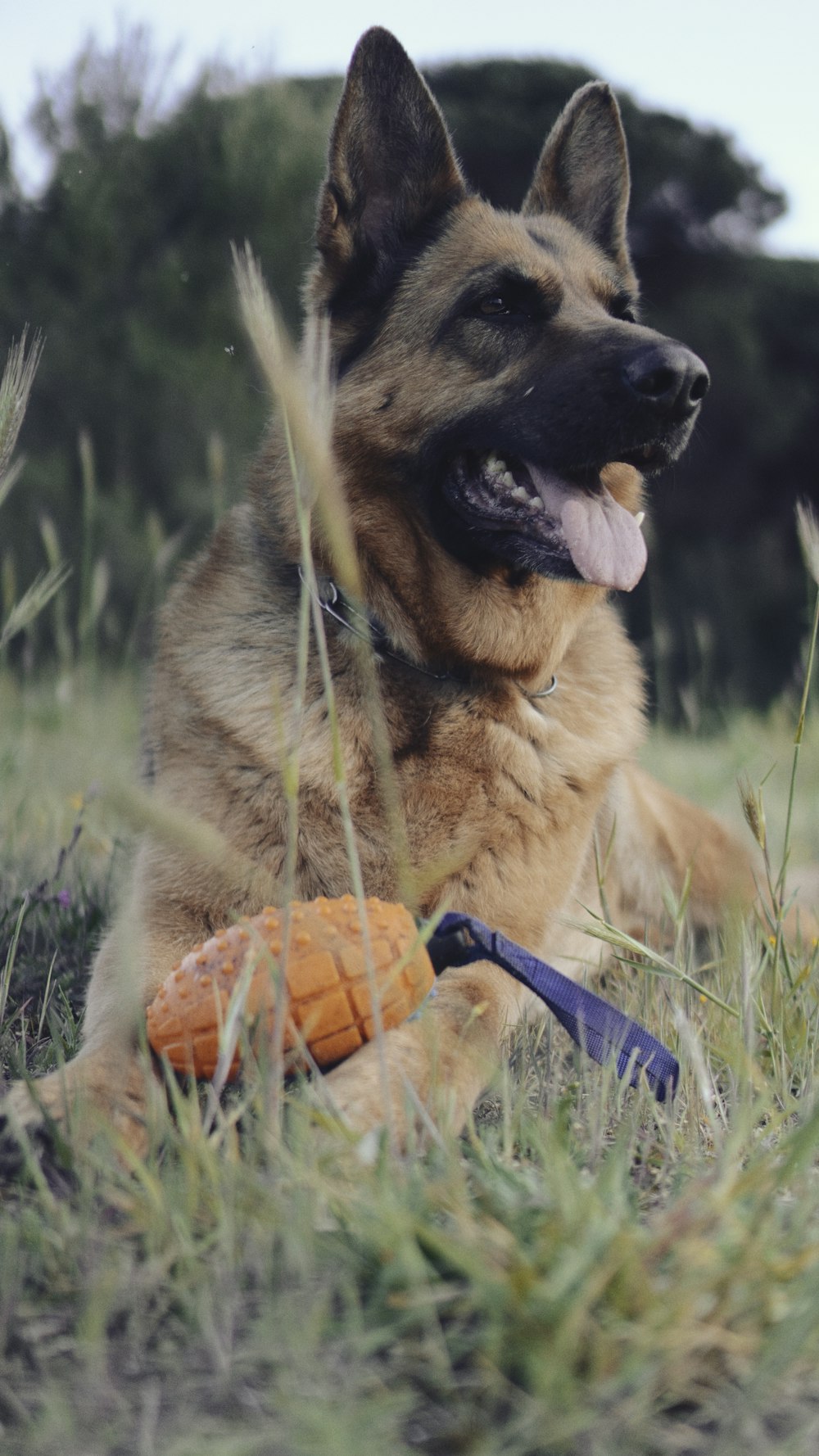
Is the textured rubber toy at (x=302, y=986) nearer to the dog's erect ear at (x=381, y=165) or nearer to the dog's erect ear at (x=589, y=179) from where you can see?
the dog's erect ear at (x=381, y=165)

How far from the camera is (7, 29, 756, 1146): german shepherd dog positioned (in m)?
2.15

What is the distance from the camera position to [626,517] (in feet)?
8.14

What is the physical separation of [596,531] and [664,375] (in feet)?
1.07

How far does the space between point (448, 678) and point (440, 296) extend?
2.98 ft

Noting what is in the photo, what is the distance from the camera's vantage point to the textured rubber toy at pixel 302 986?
154 centimetres

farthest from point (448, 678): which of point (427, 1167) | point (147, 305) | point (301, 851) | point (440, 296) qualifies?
point (147, 305)

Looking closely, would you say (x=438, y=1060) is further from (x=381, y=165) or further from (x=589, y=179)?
(x=589, y=179)

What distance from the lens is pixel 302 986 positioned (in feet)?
5.05

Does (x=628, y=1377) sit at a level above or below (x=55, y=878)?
above

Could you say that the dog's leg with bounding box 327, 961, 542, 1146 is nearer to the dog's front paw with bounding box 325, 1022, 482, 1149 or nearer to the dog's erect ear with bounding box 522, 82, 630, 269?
the dog's front paw with bounding box 325, 1022, 482, 1149

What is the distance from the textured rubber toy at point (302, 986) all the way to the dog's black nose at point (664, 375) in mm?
1252

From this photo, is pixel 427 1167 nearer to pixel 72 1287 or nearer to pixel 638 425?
pixel 72 1287

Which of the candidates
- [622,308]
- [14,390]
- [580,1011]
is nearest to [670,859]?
[622,308]

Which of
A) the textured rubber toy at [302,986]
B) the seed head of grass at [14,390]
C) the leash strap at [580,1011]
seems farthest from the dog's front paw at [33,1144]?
the seed head of grass at [14,390]
